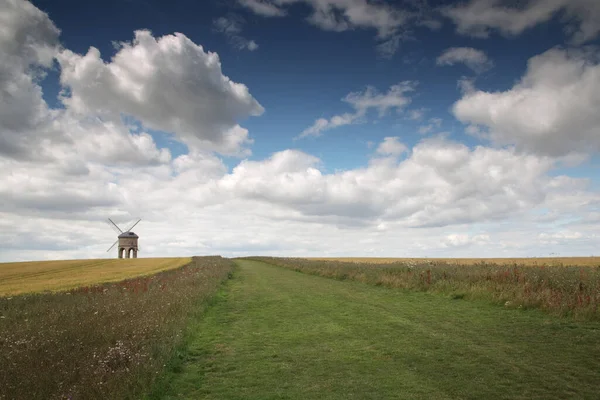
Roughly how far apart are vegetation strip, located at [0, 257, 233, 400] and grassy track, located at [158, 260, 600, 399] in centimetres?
90

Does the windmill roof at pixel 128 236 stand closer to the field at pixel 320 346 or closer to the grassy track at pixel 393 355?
the field at pixel 320 346

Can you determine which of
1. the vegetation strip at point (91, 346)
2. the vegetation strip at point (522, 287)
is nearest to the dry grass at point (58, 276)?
the vegetation strip at point (91, 346)

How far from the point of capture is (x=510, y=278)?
60.3ft

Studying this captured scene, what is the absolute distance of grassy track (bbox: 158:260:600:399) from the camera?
7254 mm

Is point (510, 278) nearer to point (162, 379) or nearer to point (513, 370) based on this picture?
point (513, 370)

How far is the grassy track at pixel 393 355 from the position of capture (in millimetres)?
7254

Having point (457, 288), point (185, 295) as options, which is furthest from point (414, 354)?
point (185, 295)

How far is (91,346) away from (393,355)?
8.31 m

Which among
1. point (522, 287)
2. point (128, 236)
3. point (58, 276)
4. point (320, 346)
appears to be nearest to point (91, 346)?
point (320, 346)

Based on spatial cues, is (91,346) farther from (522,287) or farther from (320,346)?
(522,287)

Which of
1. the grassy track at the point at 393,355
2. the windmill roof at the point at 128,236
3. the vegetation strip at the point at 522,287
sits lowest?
the grassy track at the point at 393,355

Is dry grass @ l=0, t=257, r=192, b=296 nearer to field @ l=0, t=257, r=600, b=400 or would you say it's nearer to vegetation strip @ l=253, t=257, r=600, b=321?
field @ l=0, t=257, r=600, b=400

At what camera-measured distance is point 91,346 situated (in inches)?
415

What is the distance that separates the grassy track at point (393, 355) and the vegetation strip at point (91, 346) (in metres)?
0.90
